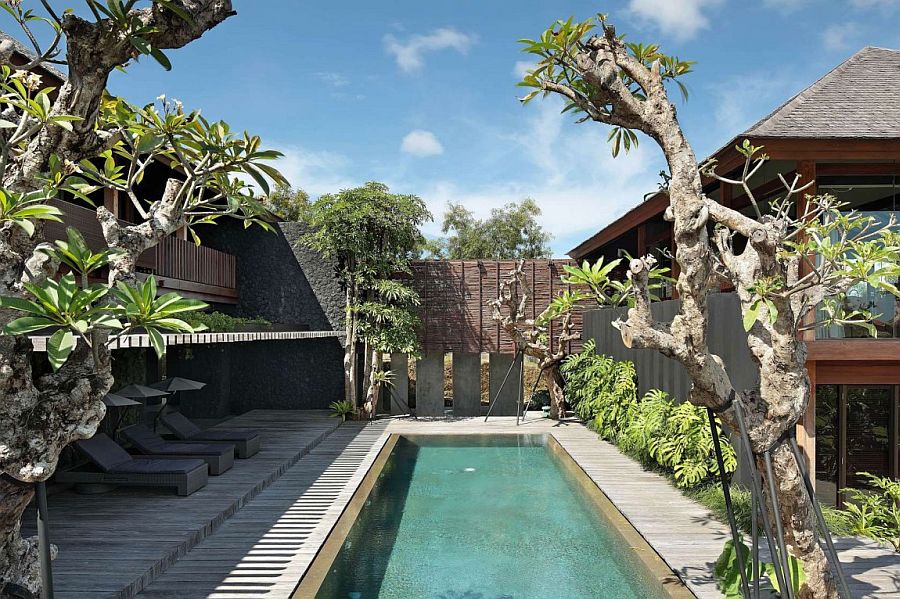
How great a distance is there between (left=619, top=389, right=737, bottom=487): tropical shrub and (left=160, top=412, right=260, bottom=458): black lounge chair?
20.6 feet

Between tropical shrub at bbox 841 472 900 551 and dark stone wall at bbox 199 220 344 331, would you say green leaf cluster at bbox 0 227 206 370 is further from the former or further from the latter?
dark stone wall at bbox 199 220 344 331

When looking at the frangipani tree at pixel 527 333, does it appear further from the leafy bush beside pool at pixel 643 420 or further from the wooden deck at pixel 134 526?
the wooden deck at pixel 134 526

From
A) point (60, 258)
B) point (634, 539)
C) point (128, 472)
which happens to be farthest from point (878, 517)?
point (128, 472)

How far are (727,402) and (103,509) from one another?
7115 millimetres

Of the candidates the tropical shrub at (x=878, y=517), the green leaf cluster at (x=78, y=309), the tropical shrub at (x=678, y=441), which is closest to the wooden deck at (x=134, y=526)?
the green leaf cluster at (x=78, y=309)

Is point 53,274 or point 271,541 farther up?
point 53,274

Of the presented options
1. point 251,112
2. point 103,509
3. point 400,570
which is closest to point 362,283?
point 103,509

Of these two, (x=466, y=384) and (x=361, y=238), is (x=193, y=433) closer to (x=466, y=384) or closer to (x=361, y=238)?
(x=361, y=238)

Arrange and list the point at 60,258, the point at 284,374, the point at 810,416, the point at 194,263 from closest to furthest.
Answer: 1. the point at 60,258
2. the point at 810,416
3. the point at 194,263
4. the point at 284,374

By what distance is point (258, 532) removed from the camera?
695cm

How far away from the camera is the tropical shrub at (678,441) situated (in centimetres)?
834

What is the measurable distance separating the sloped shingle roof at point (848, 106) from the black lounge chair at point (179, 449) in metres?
8.45

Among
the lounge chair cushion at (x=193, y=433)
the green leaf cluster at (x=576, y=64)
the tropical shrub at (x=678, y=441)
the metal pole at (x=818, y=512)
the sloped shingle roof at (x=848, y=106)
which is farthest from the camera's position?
the lounge chair cushion at (x=193, y=433)

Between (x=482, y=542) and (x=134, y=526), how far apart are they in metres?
3.87
